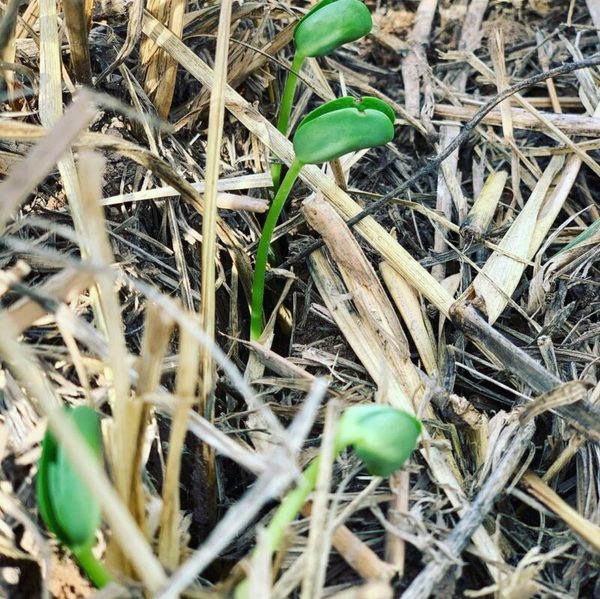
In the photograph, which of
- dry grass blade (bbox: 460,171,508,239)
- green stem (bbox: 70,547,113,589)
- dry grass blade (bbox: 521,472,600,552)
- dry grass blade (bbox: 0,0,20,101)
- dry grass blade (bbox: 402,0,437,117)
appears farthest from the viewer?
dry grass blade (bbox: 402,0,437,117)

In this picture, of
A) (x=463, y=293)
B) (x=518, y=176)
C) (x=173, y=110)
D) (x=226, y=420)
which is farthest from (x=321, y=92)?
(x=226, y=420)

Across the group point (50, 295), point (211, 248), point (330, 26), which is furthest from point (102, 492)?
point (330, 26)

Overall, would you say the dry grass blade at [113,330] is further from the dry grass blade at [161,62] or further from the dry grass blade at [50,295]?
the dry grass blade at [161,62]

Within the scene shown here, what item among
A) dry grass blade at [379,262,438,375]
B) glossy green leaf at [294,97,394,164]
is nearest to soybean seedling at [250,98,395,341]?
glossy green leaf at [294,97,394,164]

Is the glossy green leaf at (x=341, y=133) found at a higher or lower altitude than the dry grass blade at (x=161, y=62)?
lower

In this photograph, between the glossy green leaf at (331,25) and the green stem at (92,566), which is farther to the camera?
the glossy green leaf at (331,25)

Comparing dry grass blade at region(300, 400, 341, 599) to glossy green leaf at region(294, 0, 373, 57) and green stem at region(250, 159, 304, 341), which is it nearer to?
green stem at region(250, 159, 304, 341)

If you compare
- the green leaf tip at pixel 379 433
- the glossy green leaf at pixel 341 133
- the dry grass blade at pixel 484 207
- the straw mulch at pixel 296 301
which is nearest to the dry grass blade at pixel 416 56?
the straw mulch at pixel 296 301
